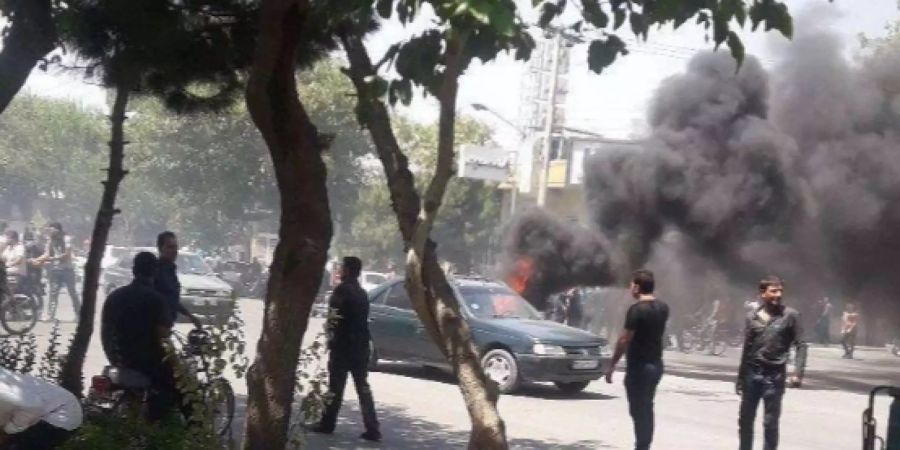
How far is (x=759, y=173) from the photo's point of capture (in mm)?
23969

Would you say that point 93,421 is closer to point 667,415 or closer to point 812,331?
point 667,415

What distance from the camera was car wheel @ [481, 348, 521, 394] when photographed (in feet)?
47.5

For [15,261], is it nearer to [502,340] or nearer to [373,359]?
[373,359]

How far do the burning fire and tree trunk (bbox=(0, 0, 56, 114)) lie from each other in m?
19.9

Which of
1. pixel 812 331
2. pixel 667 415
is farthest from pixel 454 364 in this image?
pixel 812 331

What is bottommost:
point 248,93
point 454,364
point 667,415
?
point 667,415

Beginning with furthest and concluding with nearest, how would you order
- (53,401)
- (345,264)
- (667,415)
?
(667,415) < (345,264) < (53,401)

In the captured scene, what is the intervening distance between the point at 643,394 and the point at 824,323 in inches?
1002

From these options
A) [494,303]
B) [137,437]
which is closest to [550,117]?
[494,303]

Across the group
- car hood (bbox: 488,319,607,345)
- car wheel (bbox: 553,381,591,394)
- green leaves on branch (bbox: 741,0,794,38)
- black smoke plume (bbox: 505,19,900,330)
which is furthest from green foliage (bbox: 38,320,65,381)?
black smoke plume (bbox: 505,19,900,330)

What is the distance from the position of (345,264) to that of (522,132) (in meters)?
26.3

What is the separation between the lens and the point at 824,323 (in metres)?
32.7

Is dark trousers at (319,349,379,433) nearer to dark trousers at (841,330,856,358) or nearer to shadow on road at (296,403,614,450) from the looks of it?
shadow on road at (296,403,614,450)

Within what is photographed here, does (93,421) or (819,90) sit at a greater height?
(819,90)
